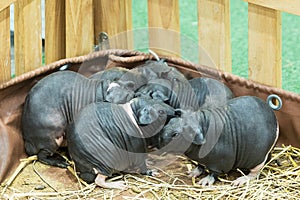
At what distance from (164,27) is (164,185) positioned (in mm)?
1115

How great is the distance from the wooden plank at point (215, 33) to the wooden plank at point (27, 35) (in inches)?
38.3

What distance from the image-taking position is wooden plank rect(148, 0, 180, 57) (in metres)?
4.38

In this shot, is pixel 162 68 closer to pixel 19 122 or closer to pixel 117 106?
pixel 117 106

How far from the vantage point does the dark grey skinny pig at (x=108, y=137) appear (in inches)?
146

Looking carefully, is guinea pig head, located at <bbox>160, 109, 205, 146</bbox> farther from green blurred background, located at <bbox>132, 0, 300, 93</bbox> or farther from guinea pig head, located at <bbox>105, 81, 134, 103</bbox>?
green blurred background, located at <bbox>132, 0, 300, 93</bbox>

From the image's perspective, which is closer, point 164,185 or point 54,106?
point 164,185

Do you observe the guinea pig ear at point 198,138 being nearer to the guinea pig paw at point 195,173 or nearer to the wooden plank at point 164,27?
the guinea pig paw at point 195,173

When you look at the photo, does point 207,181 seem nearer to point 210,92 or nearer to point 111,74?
point 210,92

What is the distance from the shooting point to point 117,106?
3.79m

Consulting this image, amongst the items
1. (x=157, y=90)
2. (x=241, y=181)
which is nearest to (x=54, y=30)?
(x=157, y=90)

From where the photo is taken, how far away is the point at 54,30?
14.8 ft

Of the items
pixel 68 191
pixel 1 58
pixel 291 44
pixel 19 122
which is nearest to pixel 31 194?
pixel 68 191

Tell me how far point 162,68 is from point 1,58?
93 centimetres

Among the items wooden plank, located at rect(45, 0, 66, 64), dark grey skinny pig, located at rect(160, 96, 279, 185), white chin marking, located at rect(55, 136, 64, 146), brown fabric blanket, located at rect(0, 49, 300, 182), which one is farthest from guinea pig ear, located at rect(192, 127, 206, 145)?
wooden plank, located at rect(45, 0, 66, 64)
